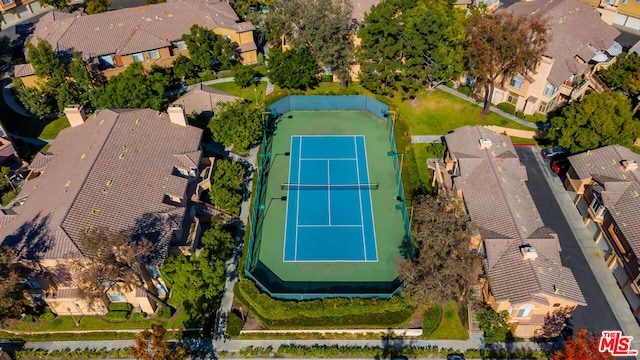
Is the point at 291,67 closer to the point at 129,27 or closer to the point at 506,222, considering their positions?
the point at 129,27

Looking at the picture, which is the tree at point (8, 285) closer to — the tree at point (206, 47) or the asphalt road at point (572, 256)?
the tree at point (206, 47)

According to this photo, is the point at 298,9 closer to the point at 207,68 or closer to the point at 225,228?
the point at 207,68

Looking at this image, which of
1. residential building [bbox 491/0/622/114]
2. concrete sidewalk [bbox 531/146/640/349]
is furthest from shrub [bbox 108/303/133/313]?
residential building [bbox 491/0/622/114]

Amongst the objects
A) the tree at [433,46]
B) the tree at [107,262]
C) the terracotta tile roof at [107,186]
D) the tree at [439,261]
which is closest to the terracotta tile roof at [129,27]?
the terracotta tile roof at [107,186]

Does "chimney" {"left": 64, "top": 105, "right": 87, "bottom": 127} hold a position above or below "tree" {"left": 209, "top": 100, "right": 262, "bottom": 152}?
above

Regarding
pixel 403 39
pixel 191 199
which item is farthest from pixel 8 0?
pixel 403 39

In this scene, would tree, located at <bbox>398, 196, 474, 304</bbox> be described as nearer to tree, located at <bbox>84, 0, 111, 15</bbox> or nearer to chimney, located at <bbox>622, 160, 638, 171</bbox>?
chimney, located at <bbox>622, 160, 638, 171</bbox>
